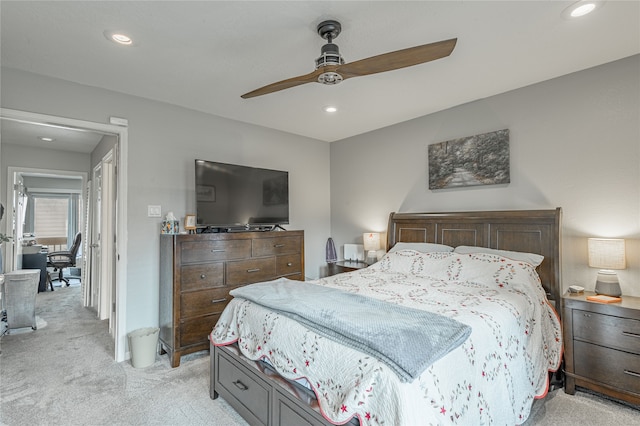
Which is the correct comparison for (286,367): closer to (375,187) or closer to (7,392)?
(7,392)

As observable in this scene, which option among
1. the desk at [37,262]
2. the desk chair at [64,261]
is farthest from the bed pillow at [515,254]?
the desk chair at [64,261]

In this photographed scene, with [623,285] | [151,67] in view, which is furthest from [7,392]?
[623,285]

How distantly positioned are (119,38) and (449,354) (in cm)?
282

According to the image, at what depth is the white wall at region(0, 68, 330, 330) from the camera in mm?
2676

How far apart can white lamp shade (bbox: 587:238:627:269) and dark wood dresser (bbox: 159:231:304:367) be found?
3032 millimetres

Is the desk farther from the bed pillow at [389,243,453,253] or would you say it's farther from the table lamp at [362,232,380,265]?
the bed pillow at [389,243,453,253]

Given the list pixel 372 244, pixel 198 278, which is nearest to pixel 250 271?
pixel 198 278

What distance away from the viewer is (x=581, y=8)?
1.85 m

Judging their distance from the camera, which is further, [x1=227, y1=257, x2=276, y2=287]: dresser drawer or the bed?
[x1=227, y1=257, x2=276, y2=287]: dresser drawer

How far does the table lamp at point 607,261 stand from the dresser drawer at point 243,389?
263 centimetres

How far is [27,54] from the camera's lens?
91.0 inches

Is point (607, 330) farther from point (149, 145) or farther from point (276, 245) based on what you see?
point (149, 145)

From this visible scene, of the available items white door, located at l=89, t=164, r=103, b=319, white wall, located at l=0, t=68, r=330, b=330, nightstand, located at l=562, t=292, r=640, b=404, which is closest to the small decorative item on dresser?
white wall, located at l=0, t=68, r=330, b=330

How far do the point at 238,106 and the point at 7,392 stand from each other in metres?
3.19
